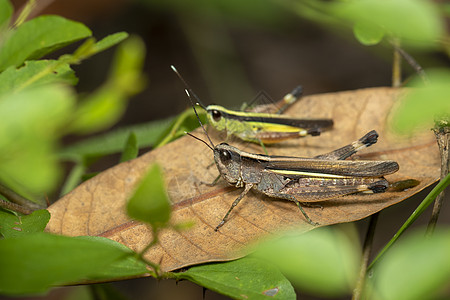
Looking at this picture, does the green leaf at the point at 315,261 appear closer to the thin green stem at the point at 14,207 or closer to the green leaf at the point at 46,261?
the green leaf at the point at 46,261

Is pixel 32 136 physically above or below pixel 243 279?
below

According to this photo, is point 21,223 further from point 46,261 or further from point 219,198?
point 219,198

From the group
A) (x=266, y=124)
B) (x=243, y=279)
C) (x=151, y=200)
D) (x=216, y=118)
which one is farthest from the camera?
(x=216, y=118)

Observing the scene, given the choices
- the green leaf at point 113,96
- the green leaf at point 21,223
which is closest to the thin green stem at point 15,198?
the green leaf at point 21,223

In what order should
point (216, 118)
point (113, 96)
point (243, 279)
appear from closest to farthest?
point (243, 279) < point (113, 96) < point (216, 118)

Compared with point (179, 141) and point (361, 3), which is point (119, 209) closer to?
point (179, 141)

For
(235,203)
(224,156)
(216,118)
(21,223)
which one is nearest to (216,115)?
(216,118)

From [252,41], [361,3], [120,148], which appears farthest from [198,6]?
[361,3]

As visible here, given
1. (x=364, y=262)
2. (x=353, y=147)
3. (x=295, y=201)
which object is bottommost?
(x=364, y=262)
